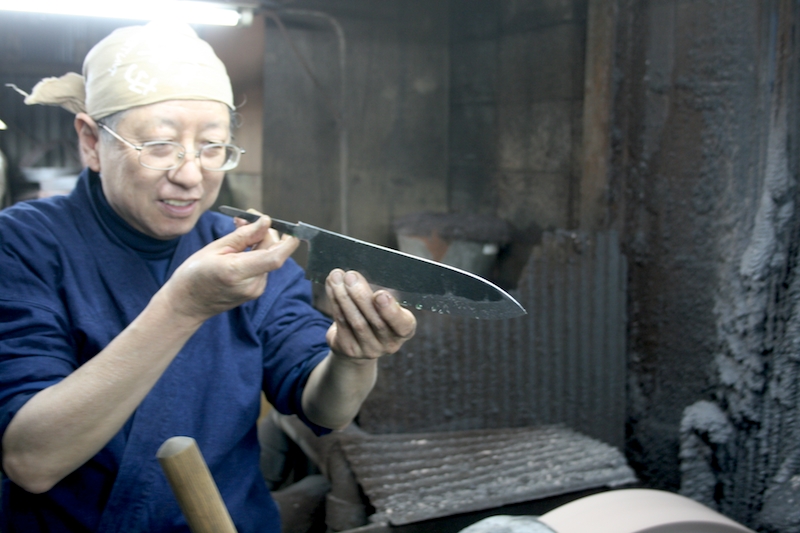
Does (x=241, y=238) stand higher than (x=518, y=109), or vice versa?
(x=518, y=109)

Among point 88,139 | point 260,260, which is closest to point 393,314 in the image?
point 260,260

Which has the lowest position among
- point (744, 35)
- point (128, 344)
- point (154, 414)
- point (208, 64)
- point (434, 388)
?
point (434, 388)

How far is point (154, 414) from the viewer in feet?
5.23

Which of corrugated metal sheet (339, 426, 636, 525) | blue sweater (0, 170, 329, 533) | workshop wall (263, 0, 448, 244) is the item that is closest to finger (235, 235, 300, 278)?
blue sweater (0, 170, 329, 533)

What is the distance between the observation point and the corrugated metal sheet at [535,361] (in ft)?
8.64

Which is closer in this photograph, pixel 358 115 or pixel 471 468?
pixel 471 468

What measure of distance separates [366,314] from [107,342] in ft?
2.03

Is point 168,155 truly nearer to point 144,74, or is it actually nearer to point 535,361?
point 144,74

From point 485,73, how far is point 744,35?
9.81ft

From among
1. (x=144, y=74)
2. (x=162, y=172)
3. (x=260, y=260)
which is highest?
(x=144, y=74)

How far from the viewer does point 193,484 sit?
111cm

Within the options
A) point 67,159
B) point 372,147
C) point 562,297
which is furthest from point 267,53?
point 562,297

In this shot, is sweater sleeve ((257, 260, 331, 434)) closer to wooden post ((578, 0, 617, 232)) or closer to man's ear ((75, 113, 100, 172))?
man's ear ((75, 113, 100, 172))

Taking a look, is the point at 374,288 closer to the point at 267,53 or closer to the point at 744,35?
the point at 744,35
